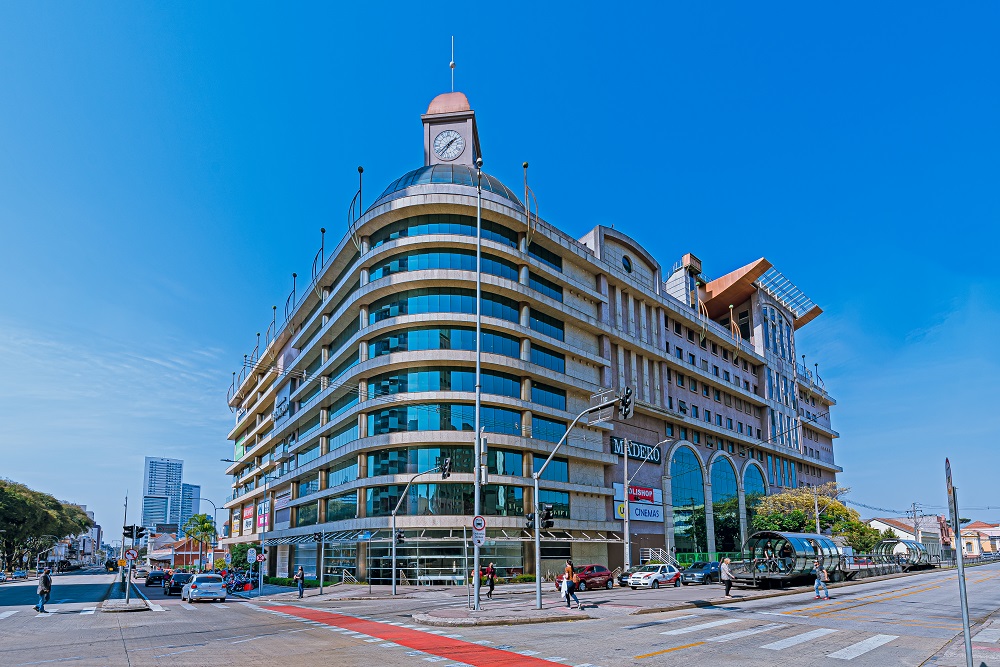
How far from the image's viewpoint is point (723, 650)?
1627cm

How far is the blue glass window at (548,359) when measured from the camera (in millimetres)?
53219

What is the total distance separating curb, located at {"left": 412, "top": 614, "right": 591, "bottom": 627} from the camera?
22156 mm

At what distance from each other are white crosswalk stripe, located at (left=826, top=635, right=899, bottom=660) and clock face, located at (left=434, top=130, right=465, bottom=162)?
156ft

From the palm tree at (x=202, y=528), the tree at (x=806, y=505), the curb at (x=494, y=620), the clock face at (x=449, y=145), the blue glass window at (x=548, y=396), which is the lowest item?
the palm tree at (x=202, y=528)

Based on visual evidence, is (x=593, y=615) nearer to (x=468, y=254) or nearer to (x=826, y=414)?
(x=468, y=254)

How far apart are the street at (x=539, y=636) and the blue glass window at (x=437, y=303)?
2259cm

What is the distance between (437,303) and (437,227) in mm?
5576

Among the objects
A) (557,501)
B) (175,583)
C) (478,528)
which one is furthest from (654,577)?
(175,583)

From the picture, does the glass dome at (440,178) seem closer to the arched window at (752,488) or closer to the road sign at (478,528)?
the road sign at (478,528)

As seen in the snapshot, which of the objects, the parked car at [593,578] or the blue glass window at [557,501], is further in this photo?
the blue glass window at [557,501]

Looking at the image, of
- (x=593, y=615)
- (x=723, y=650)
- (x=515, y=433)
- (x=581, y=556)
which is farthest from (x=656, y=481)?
(x=723, y=650)

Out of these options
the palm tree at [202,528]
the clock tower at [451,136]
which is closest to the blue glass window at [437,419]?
the clock tower at [451,136]

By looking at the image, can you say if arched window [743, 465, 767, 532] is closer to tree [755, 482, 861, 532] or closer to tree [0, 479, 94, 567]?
tree [755, 482, 861, 532]

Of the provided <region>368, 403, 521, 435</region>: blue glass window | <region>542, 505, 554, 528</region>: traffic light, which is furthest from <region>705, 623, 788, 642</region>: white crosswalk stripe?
<region>368, 403, 521, 435</region>: blue glass window
